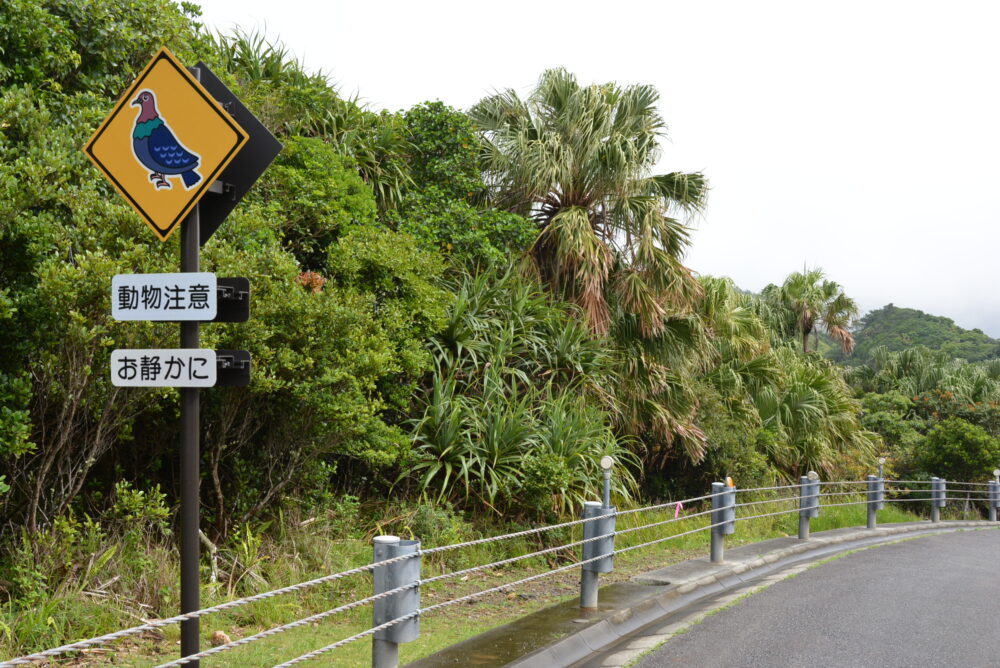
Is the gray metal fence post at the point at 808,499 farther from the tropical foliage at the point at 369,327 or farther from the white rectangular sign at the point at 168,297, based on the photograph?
the white rectangular sign at the point at 168,297

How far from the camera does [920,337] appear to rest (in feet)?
216

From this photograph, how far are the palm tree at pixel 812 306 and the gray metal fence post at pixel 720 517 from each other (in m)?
20.6

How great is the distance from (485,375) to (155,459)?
4537 millimetres

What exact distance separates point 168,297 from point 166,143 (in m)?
0.85

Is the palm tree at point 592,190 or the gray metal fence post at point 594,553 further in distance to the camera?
the palm tree at point 592,190

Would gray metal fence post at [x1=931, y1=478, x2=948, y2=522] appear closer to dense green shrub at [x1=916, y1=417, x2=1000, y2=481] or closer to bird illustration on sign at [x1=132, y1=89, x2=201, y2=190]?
dense green shrub at [x1=916, y1=417, x2=1000, y2=481]

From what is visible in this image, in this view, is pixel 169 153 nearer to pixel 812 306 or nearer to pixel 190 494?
pixel 190 494

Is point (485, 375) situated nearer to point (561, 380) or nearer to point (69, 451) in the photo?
point (561, 380)

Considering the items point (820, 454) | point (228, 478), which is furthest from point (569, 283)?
point (820, 454)

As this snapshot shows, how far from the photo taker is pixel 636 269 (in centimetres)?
1560

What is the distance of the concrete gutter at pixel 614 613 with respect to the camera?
6305 millimetres

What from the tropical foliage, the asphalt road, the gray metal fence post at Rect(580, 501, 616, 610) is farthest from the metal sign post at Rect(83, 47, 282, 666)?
the gray metal fence post at Rect(580, 501, 616, 610)

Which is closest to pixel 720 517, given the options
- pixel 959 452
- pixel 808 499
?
pixel 808 499

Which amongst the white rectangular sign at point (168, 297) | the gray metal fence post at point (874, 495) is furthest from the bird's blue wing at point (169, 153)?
the gray metal fence post at point (874, 495)
